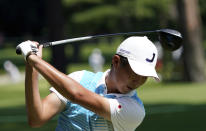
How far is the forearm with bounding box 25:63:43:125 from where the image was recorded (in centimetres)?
421

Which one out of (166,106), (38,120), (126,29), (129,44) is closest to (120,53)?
(129,44)

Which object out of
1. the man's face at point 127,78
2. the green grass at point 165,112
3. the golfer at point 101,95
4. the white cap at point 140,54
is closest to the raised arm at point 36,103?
the golfer at point 101,95

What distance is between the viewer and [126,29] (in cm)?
5212

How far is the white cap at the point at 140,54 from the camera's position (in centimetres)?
433

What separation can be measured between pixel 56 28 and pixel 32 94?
1622 cm

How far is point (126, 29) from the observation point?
52.1m

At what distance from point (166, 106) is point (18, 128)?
5.24 m

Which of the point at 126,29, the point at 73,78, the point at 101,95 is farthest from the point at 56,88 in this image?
the point at 126,29

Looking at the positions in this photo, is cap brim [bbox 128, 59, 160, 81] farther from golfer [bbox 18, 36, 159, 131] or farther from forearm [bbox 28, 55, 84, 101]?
forearm [bbox 28, 55, 84, 101]

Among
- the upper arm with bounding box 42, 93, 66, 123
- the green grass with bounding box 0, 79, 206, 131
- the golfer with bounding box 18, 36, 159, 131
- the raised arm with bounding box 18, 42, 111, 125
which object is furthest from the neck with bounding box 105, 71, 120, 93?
the green grass with bounding box 0, 79, 206, 131

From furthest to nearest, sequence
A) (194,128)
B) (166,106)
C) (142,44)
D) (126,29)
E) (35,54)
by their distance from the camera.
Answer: (126,29)
(166,106)
(194,128)
(142,44)
(35,54)

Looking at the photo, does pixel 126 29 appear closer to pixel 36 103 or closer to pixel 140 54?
pixel 140 54

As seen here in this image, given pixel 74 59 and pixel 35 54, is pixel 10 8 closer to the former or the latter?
pixel 74 59

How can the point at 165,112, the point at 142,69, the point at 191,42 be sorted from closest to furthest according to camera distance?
1. the point at 142,69
2. the point at 165,112
3. the point at 191,42
